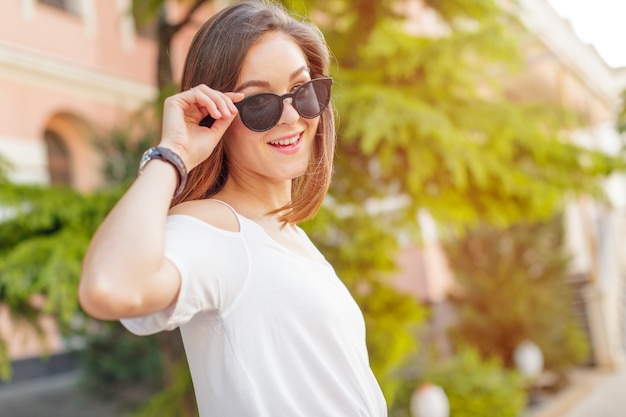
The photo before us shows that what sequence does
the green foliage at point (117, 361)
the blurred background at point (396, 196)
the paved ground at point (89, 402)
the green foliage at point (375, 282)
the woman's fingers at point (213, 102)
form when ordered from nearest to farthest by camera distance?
the woman's fingers at point (213, 102), the blurred background at point (396, 196), the green foliage at point (375, 282), the green foliage at point (117, 361), the paved ground at point (89, 402)

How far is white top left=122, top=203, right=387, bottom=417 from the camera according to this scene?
1.04m

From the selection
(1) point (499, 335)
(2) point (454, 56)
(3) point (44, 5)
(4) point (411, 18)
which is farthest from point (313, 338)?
(3) point (44, 5)

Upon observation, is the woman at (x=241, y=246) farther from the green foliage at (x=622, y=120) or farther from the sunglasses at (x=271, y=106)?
the green foliage at (x=622, y=120)

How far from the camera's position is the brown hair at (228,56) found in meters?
1.25

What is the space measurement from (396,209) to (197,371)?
15.8 ft

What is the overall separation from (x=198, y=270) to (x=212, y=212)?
5.8 inches

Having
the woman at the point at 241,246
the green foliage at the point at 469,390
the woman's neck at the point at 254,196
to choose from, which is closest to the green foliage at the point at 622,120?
the woman at the point at 241,246

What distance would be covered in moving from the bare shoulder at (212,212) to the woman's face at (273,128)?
6.0 inches

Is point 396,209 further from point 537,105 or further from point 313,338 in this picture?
point 313,338

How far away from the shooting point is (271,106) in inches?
48.8

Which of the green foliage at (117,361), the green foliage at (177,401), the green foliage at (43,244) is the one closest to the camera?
the green foliage at (43,244)

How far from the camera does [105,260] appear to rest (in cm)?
91

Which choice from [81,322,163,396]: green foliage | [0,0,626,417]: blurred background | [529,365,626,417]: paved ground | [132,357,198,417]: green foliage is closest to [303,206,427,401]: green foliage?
[0,0,626,417]: blurred background

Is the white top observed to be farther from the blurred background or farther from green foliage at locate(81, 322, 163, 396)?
green foliage at locate(81, 322, 163, 396)
